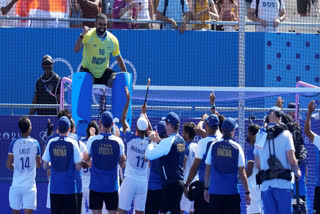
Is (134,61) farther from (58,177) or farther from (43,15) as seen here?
(58,177)

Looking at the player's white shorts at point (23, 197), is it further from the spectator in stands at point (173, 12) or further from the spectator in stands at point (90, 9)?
the spectator in stands at point (173, 12)

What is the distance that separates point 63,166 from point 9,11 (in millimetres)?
5415

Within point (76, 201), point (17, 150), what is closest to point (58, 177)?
point (76, 201)

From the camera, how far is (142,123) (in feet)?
34.4

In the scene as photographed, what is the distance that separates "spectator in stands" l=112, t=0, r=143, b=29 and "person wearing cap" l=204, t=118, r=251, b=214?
528cm

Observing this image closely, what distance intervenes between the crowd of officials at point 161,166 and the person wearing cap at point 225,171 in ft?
0.05

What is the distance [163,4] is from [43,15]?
2473 millimetres

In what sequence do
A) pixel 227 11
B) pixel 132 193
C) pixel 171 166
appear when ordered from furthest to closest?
pixel 227 11, pixel 132 193, pixel 171 166

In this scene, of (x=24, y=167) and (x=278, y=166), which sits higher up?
(x=278, y=166)

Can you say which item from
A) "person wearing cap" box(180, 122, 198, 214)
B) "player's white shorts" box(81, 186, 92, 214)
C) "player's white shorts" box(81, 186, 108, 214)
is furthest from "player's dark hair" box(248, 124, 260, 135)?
"player's white shorts" box(81, 186, 92, 214)

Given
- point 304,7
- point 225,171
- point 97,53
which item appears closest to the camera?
point 225,171

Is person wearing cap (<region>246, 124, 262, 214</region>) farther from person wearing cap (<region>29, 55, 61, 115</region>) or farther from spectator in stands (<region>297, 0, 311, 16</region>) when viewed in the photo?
spectator in stands (<region>297, 0, 311, 16</region>)

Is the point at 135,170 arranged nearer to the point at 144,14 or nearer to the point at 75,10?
the point at 144,14

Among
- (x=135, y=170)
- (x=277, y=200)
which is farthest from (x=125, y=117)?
(x=277, y=200)
